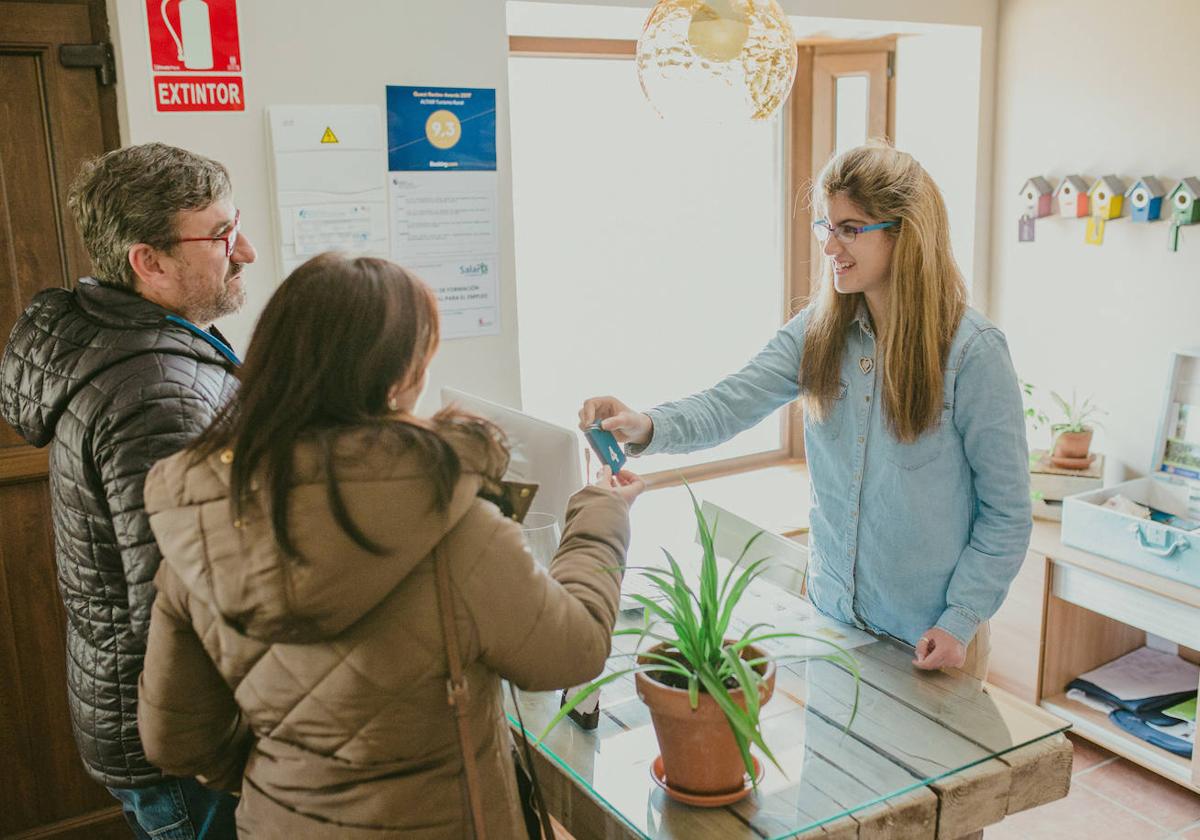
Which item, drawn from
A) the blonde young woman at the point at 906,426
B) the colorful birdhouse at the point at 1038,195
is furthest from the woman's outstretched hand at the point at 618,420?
the colorful birdhouse at the point at 1038,195

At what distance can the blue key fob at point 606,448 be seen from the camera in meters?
1.71

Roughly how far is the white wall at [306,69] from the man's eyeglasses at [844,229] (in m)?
1.13

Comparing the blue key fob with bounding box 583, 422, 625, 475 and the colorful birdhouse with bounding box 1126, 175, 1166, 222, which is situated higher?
the colorful birdhouse with bounding box 1126, 175, 1166, 222

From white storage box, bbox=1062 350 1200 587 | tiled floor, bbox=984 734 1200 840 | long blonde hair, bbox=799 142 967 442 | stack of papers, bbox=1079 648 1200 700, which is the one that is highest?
long blonde hair, bbox=799 142 967 442

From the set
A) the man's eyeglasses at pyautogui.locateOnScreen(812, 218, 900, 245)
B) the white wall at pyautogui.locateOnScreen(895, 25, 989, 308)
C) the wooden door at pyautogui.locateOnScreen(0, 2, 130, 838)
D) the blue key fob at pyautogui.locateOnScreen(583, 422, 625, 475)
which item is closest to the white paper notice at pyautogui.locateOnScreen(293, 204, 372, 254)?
the wooden door at pyautogui.locateOnScreen(0, 2, 130, 838)

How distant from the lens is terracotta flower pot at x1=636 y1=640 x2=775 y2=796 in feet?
4.15

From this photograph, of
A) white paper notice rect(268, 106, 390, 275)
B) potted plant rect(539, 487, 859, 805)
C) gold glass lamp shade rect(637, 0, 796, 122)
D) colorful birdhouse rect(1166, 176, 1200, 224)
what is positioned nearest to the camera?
potted plant rect(539, 487, 859, 805)

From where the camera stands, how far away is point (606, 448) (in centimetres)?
173

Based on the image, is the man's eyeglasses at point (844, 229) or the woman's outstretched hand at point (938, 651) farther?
the man's eyeglasses at point (844, 229)

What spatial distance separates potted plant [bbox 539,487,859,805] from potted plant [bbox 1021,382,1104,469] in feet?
7.56

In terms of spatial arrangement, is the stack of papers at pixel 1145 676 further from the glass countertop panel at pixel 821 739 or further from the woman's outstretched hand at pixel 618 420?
the woman's outstretched hand at pixel 618 420

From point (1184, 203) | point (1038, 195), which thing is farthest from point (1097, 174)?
point (1184, 203)

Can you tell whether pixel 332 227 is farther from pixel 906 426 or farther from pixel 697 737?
pixel 697 737

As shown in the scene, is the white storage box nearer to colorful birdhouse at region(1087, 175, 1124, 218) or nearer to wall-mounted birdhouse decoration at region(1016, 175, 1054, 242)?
colorful birdhouse at region(1087, 175, 1124, 218)
